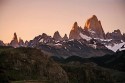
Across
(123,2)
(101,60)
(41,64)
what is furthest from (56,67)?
(101,60)

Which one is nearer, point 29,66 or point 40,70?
point 29,66

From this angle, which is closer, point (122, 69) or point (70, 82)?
point (70, 82)

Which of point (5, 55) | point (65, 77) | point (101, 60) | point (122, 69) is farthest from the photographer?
point (101, 60)

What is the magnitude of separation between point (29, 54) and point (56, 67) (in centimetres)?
1041

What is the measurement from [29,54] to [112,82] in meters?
29.7

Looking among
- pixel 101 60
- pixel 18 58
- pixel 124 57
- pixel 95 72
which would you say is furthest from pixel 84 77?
pixel 101 60

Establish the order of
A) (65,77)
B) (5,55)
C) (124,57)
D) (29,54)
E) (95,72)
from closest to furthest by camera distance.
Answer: (5,55) → (65,77) → (29,54) → (95,72) → (124,57)

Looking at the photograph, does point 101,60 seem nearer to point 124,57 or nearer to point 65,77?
point 124,57

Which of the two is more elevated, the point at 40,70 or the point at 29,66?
the point at 29,66

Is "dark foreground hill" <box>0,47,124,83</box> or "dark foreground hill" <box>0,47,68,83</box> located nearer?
"dark foreground hill" <box>0,47,68,83</box>

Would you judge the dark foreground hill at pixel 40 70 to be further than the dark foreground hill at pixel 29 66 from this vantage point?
Yes

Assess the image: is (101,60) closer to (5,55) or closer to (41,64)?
(41,64)

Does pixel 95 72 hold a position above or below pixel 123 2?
below

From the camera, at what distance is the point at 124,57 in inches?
6811
